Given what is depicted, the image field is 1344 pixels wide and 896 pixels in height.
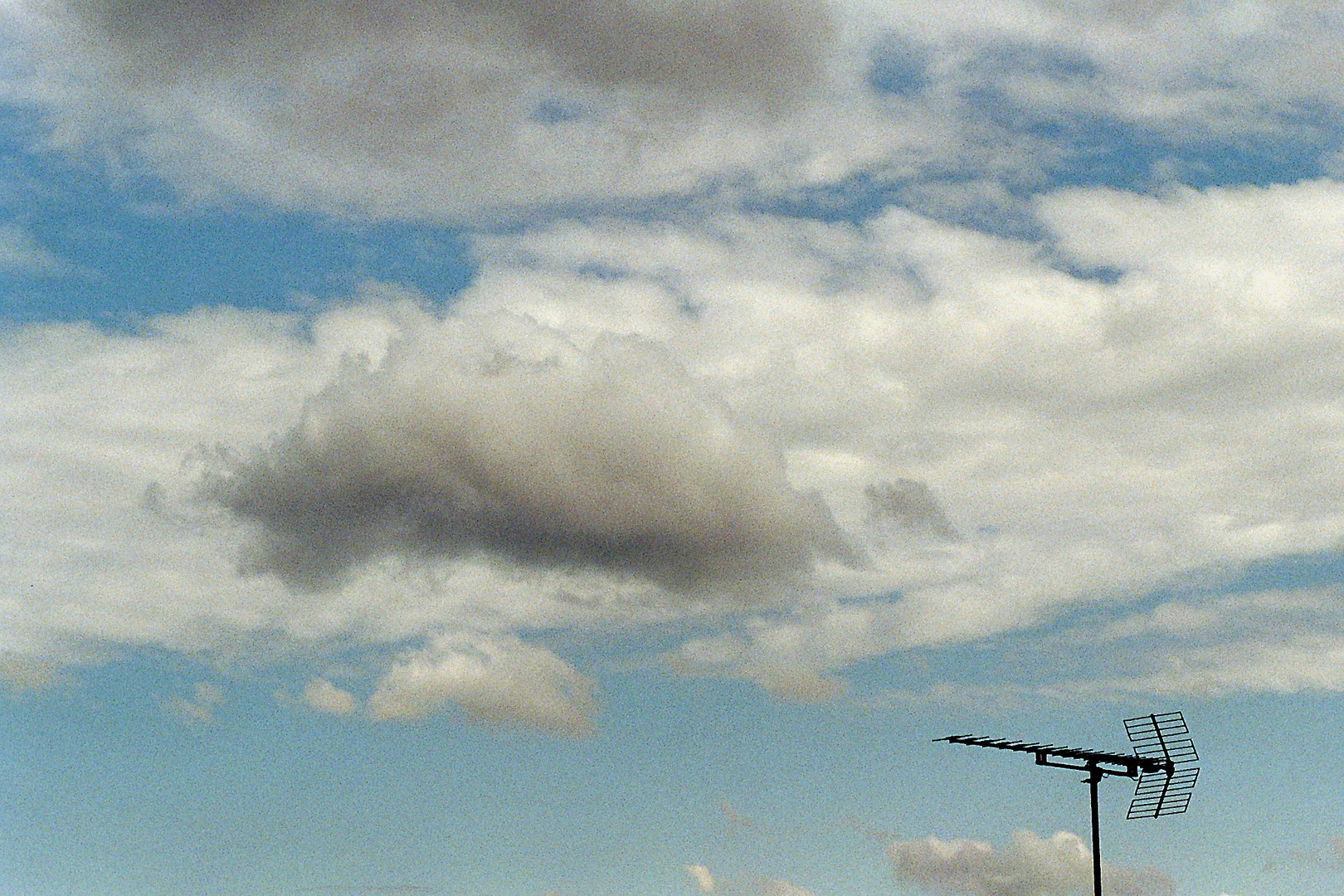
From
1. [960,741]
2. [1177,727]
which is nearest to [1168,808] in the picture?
[1177,727]

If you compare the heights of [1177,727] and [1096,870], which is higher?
[1177,727]

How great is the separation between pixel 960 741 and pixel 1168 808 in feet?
48.6

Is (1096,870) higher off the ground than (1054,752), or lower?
lower

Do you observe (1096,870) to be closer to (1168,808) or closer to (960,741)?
(1168,808)

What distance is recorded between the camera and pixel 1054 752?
82.4 m

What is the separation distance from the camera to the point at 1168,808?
83.2 m

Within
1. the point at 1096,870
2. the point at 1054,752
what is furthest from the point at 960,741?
the point at 1096,870

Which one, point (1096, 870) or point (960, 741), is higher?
point (960, 741)

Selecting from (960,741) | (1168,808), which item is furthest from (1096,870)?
(960,741)

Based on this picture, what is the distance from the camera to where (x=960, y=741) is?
78312 millimetres

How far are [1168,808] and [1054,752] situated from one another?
768 centimetres

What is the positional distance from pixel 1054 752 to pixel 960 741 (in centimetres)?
764

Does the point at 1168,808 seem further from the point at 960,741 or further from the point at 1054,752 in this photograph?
the point at 960,741

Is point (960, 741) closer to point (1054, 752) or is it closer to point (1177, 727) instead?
point (1054, 752)
